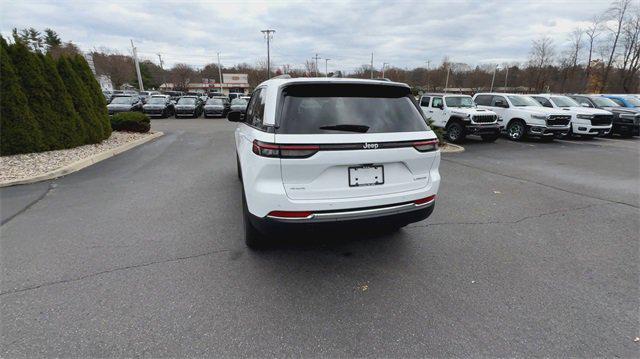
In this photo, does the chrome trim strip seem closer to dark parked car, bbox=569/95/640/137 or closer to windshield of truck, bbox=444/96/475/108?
windshield of truck, bbox=444/96/475/108

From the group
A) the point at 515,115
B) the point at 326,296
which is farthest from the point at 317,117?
the point at 515,115

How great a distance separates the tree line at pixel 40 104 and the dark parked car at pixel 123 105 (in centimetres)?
1091

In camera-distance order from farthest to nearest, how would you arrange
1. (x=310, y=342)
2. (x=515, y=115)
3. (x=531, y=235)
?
(x=515, y=115)
(x=531, y=235)
(x=310, y=342)

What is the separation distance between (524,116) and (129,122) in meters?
16.2

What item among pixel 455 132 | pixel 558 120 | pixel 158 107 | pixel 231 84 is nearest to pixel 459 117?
pixel 455 132

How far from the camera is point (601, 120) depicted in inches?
526

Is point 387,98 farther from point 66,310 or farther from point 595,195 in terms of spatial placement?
point 595,195

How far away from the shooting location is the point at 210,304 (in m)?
2.62

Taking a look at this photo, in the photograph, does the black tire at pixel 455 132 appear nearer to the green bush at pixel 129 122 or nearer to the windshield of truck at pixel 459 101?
the windshield of truck at pixel 459 101

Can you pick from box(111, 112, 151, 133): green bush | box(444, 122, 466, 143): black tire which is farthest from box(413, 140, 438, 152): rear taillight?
box(111, 112, 151, 133): green bush

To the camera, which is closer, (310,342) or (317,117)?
(310,342)

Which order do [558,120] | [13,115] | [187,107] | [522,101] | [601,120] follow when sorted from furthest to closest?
1. [187,107]
2. [522,101]
3. [601,120]
4. [558,120]
5. [13,115]

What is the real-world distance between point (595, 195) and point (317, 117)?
19.8 feet

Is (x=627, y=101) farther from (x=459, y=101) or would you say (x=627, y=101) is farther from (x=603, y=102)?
(x=459, y=101)
